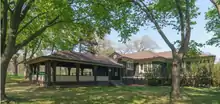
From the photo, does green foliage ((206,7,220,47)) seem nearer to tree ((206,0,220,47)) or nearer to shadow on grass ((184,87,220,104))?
tree ((206,0,220,47))

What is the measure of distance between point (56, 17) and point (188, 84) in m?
19.3

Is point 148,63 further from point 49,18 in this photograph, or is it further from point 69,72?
point 49,18

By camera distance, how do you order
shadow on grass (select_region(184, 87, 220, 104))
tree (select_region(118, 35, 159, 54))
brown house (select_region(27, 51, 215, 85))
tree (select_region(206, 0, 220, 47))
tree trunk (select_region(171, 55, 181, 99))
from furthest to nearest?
tree (select_region(118, 35, 159, 54))
brown house (select_region(27, 51, 215, 85))
tree (select_region(206, 0, 220, 47))
tree trunk (select_region(171, 55, 181, 99))
shadow on grass (select_region(184, 87, 220, 104))

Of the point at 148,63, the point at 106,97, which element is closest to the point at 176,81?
the point at 106,97

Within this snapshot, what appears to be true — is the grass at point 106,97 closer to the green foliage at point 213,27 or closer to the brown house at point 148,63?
the green foliage at point 213,27

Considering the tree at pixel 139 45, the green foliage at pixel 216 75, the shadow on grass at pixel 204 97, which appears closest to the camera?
the shadow on grass at pixel 204 97

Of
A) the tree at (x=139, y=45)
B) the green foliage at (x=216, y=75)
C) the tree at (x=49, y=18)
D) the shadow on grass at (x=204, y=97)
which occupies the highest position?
the tree at (x=139, y=45)

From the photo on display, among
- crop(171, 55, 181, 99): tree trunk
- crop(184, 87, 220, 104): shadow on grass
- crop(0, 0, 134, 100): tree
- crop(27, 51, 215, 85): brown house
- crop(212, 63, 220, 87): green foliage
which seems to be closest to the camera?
crop(0, 0, 134, 100): tree

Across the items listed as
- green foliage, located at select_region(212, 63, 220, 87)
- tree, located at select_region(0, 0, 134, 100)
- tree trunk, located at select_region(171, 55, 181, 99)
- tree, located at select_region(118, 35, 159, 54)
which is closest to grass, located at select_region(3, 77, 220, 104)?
tree trunk, located at select_region(171, 55, 181, 99)

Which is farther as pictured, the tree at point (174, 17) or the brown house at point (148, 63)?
the brown house at point (148, 63)

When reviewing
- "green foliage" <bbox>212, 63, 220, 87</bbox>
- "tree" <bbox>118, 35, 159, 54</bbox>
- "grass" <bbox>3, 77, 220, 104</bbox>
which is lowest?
"grass" <bbox>3, 77, 220, 104</bbox>

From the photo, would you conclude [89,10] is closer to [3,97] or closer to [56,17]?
[56,17]

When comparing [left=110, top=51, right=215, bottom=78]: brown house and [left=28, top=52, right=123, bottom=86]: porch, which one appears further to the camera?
[left=110, top=51, right=215, bottom=78]: brown house

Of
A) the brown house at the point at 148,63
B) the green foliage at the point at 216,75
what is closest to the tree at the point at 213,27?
the green foliage at the point at 216,75
